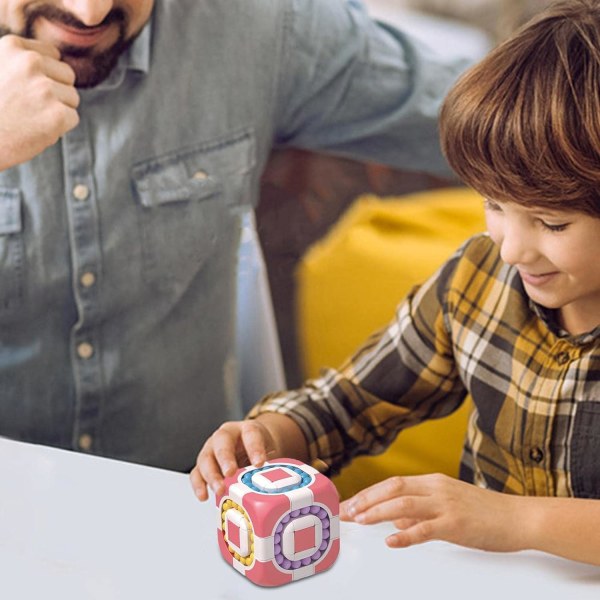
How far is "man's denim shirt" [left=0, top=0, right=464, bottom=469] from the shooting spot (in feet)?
2.71

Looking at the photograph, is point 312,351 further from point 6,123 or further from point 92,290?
point 6,123

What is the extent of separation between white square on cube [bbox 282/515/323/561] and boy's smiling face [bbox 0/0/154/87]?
36 cm

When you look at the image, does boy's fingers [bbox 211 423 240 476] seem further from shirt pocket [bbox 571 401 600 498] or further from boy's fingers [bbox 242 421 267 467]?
shirt pocket [bbox 571 401 600 498]

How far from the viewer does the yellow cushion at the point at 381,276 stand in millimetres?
975

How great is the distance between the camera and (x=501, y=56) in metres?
0.70

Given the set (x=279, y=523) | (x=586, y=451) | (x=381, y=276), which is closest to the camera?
(x=279, y=523)

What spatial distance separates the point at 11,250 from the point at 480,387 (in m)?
0.36

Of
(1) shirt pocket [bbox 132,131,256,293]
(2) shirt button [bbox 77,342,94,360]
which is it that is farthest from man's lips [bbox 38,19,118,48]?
(2) shirt button [bbox 77,342,94,360]

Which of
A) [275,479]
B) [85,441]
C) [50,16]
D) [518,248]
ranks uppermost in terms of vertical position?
[50,16]

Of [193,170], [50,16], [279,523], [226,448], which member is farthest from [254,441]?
[50,16]

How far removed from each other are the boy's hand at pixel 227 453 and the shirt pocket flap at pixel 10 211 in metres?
0.21

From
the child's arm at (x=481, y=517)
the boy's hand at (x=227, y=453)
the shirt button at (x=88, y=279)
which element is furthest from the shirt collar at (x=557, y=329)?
the shirt button at (x=88, y=279)

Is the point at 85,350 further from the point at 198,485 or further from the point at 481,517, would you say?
the point at 481,517

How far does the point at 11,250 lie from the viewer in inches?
32.2
